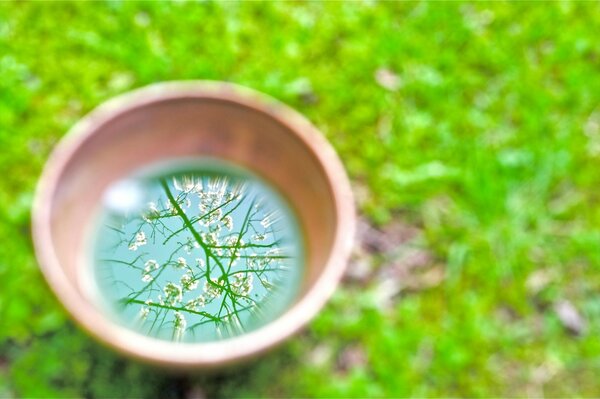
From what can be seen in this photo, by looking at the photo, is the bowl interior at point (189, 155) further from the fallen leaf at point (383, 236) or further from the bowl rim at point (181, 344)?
the fallen leaf at point (383, 236)

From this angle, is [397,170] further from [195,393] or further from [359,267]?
[195,393]

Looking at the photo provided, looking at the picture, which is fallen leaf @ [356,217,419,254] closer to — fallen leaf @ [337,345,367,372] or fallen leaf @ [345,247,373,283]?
fallen leaf @ [345,247,373,283]

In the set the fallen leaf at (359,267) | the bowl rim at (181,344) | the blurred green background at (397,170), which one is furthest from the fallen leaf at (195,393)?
the fallen leaf at (359,267)

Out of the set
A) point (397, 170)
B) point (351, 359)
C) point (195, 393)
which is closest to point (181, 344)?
point (195, 393)

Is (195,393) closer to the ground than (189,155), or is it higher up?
closer to the ground

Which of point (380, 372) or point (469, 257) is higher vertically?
point (469, 257)

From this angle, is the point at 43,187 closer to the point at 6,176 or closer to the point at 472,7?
the point at 6,176

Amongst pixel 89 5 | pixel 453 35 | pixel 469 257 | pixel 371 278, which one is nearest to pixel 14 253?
pixel 89 5
